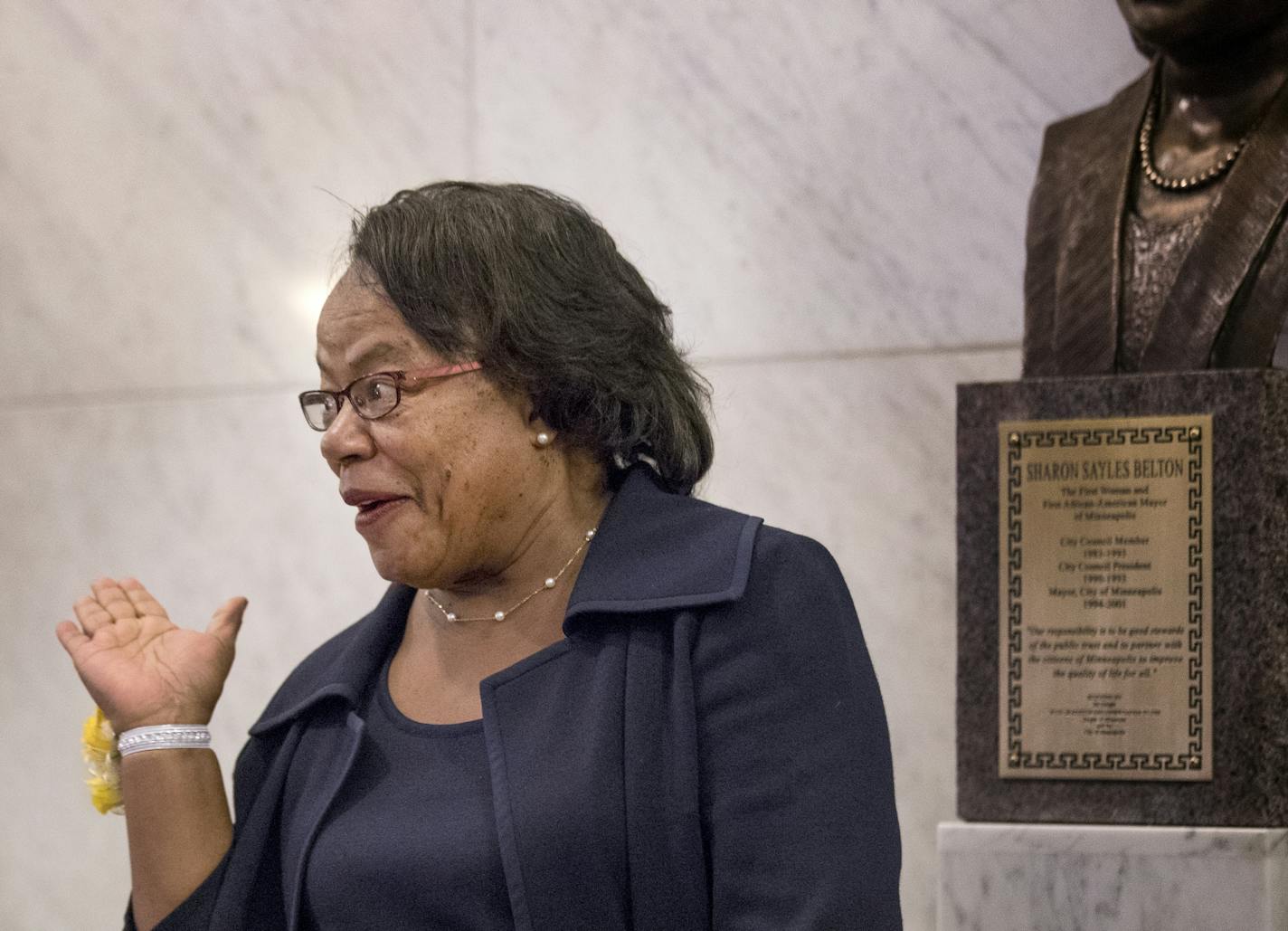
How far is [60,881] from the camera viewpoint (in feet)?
13.1

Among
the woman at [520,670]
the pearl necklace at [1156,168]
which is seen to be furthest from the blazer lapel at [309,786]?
the pearl necklace at [1156,168]

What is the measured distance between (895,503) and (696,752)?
167 cm

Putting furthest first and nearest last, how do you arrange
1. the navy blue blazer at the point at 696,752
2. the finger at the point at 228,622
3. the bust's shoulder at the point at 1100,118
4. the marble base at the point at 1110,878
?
the bust's shoulder at the point at 1100,118, the marble base at the point at 1110,878, the finger at the point at 228,622, the navy blue blazer at the point at 696,752

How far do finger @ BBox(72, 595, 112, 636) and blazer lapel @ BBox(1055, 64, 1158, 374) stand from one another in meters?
1.39

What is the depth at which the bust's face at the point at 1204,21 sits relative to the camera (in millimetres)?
2539

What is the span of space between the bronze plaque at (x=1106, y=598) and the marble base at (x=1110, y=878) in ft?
0.29

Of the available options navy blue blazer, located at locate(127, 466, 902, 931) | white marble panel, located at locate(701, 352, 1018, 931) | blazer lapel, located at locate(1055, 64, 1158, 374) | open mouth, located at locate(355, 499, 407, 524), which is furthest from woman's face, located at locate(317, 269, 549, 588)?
white marble panel, located at locate(701, 352, 1018, 931)

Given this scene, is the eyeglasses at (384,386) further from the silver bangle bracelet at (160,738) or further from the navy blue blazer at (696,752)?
the silver bangle bracelet at (160,738)

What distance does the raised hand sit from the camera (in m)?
2.07

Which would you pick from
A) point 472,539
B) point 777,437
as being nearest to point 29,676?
point 777,437

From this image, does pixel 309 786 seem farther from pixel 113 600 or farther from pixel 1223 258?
pixel 1223 258

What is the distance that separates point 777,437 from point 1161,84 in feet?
3.48

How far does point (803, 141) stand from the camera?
137 inches

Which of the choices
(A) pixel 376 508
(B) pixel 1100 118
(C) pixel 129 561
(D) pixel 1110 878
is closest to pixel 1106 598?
(D) pixel 1110 878
